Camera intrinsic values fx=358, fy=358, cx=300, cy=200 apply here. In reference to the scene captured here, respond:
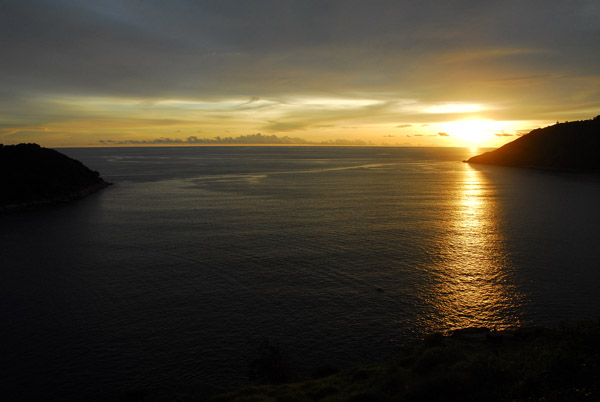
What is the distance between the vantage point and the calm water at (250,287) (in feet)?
94.5

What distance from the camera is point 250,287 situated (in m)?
41.9

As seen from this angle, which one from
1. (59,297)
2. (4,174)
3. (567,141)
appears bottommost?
(59,297)

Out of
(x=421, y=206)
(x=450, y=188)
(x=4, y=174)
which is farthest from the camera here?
(x=450, y=188)

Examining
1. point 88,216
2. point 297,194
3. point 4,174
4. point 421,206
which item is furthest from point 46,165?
Answer: point 421,206

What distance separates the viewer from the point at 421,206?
94062 mm

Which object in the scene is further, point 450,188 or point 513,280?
point 450,188

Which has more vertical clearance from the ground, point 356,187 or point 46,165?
point 46,165

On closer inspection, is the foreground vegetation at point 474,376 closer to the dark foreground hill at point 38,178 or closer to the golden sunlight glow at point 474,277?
the golden sunlight glow at point 474,277

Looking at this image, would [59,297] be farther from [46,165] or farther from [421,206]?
[46,165]

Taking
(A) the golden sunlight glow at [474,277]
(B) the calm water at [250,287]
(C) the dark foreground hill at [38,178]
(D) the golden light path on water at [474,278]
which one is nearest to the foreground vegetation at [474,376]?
(B) the calm water at [250,287]

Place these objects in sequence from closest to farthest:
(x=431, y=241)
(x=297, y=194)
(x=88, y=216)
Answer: (x=431, y=241)
(x=88, y=216)
(x=297, y=194)

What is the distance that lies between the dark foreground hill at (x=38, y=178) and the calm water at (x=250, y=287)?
1552 cm

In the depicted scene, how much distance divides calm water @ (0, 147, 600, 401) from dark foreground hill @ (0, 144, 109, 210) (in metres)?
15.5

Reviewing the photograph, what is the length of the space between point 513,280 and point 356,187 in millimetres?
91721
